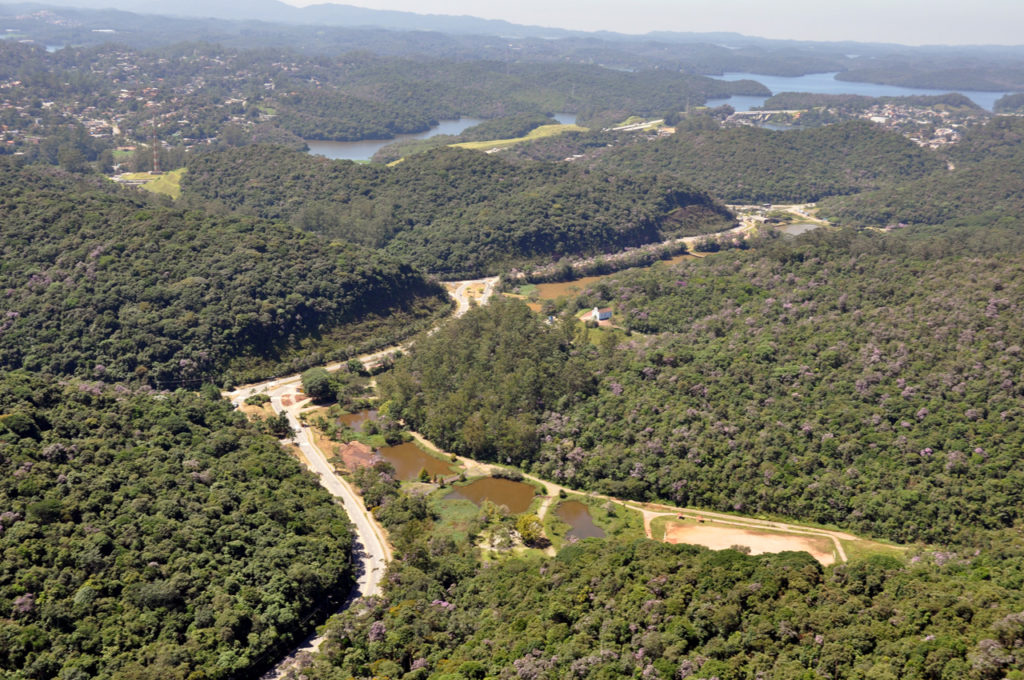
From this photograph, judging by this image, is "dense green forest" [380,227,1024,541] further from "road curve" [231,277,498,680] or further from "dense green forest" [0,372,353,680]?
"dense green forest" [0,372,353,680]

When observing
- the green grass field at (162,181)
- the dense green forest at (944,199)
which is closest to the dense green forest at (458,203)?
the green grass field at (162,181)

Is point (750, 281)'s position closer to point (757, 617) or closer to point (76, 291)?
point (757, 617)

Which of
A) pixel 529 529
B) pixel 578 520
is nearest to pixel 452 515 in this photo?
pixel 529 529

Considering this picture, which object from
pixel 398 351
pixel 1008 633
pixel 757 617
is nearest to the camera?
pixel 1008 633

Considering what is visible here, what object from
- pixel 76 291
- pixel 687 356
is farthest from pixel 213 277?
pixel 687 356

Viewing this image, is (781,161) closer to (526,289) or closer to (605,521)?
(526,289)

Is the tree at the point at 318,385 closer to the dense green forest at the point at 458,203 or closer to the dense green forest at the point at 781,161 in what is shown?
the dense green forest at the point at 458,203

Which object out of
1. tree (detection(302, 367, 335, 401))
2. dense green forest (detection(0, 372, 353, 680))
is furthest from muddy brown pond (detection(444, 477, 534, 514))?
tree (detection(302, 367, 335, 401))
